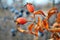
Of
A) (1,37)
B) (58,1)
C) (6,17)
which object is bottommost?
(1,37)

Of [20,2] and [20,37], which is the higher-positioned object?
[20,2]

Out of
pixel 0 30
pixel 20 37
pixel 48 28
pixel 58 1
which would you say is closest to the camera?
pixel 48 28

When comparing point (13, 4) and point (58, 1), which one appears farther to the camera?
point (13, 4)

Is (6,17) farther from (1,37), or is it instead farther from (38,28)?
(38,28)

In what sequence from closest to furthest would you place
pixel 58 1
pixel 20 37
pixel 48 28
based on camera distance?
1. pixel 48 28
2. pixel 58 1
3. pixel 20 37

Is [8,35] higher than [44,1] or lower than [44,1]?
lower

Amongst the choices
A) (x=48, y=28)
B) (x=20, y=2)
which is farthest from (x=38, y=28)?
(x=20, y=2)

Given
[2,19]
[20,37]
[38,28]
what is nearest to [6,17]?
[2,19]

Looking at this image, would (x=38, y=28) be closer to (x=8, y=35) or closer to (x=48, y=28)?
(x=48, y=28)

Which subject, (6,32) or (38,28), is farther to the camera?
(6,32)
